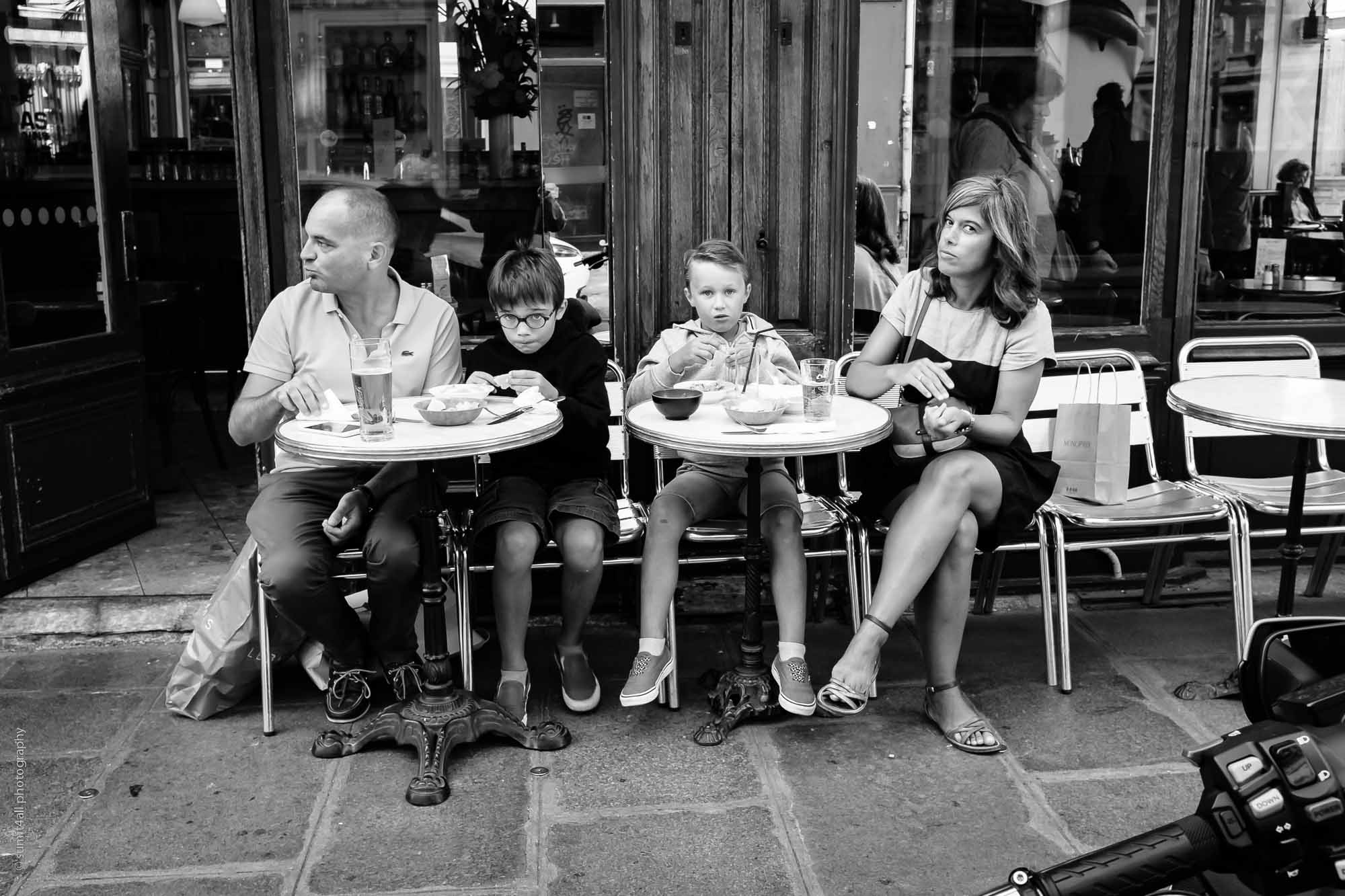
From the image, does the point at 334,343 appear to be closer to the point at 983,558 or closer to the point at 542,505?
the point at 542,505

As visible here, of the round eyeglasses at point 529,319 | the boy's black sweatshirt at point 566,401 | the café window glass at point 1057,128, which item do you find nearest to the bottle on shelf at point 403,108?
the boy's black sweatshirt at point 566,401

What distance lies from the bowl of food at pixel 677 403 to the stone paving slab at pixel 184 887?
4.71 ft

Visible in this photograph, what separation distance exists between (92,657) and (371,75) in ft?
7.43

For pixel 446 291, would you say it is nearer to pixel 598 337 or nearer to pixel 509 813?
pixel 598 337

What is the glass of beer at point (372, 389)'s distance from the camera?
113 inches

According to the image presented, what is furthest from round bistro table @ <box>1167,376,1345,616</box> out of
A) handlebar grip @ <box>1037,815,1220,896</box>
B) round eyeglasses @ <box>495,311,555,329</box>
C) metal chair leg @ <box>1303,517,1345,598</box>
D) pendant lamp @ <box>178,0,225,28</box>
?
pendant lamp @ <box>178,0,225,28</box>

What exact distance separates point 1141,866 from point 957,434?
2.54m

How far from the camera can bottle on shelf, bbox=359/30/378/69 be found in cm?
450

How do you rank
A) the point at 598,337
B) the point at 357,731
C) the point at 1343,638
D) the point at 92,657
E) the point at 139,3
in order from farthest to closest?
the point at 139,3, the point at 598,337, the point at 92,657, the point at 357,731, the point at 1343,638

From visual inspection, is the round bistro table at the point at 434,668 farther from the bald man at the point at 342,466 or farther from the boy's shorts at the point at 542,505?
the boy's shorts at the point at 542,505

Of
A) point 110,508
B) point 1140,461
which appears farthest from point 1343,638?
point 110,508

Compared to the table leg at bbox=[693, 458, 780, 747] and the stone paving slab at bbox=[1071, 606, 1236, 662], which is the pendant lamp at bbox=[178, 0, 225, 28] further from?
the stone paving slab at bbox=[1071, 606, 1236, 662]

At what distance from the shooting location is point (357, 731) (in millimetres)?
3270

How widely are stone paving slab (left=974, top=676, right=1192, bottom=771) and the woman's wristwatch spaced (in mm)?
1821
